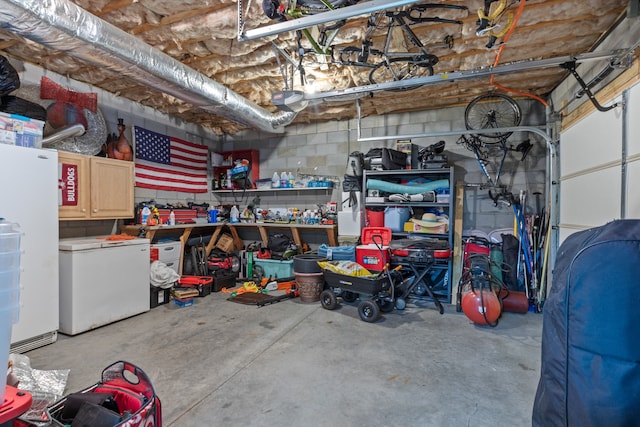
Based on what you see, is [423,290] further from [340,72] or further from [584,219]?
[340,72]

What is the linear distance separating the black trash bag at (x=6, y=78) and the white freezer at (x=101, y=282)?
4.84 ft

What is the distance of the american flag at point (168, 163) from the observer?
15.0ft

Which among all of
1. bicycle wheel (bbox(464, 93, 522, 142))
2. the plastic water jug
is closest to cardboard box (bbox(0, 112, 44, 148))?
the plastic water jug

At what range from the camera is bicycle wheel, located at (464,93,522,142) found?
4148 mm

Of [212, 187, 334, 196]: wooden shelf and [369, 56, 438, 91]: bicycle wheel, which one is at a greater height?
[369, 56, 438, 91]: bicycle wheel

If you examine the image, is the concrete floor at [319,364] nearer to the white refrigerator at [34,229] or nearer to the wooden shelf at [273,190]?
the white refrigerator at [34,229]

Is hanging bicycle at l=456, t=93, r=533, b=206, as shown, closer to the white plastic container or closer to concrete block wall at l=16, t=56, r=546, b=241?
concrete block wall at l=16, t=56, r=546, b=241

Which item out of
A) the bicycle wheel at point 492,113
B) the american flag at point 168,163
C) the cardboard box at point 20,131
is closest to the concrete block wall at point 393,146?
the bicycle wheel at point 492,113

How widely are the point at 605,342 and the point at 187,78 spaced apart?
3.60 meters

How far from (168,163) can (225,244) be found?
166 cm

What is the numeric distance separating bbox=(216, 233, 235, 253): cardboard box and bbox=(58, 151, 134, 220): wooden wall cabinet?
5.84ft

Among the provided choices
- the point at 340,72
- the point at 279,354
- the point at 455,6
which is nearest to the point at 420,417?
the point at 279,354

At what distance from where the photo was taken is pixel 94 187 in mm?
3625

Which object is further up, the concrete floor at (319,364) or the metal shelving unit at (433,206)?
the metal shelving unit at (433,206)
